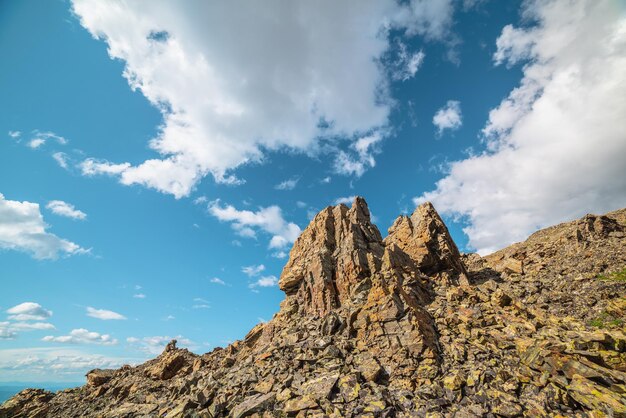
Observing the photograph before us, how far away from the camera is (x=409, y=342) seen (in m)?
24.9

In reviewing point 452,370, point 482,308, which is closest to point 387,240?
point 482,308

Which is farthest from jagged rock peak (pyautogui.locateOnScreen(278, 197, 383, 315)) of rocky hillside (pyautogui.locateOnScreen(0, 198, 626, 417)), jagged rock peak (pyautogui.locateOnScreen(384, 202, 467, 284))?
jagged rock peak (pyautogui.locateOnScreen(384, 202, 467, 284))

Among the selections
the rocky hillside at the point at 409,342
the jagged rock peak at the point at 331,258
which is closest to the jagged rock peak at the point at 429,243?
the rocky hillside at the point at 409,342

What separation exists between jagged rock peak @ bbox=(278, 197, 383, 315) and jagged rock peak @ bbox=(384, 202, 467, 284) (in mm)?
4728

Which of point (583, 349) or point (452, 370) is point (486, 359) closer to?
point (452, 370)

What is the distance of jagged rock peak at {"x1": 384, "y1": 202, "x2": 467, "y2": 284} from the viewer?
41094 mm

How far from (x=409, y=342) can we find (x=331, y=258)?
1928 cm

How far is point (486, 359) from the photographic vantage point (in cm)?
2261

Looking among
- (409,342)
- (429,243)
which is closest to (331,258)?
(429,243)

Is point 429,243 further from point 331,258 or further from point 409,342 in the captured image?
point 409,342

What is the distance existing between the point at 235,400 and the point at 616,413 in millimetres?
26911

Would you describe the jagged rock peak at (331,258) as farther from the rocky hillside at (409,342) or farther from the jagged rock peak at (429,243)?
the jagged rock peak at (429,243)

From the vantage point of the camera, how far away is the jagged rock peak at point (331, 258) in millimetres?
37541

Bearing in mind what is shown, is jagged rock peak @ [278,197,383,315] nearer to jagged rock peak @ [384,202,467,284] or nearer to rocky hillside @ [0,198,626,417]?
rocky hillside @ [0,198,626,417]
